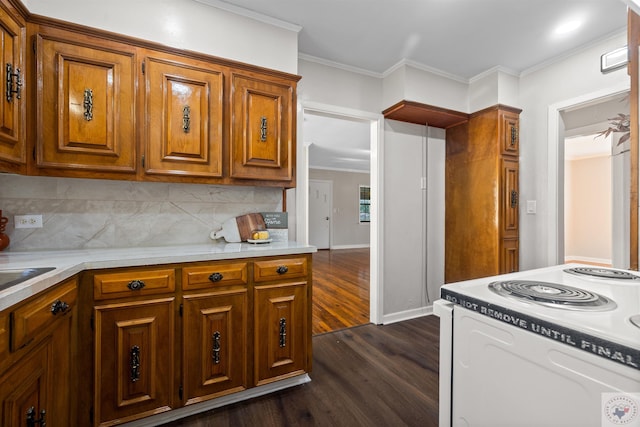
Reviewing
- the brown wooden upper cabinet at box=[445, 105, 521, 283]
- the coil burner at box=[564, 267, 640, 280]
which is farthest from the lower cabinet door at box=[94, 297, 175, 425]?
the brown wooden upper cabinet at box=[445, 105, 521, 283]

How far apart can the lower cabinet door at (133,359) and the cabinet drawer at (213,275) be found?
0.13 m

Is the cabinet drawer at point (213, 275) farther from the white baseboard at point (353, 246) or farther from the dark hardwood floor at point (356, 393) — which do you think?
the white baseboard at point (353, 246)

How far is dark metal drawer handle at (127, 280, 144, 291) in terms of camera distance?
4.56ft

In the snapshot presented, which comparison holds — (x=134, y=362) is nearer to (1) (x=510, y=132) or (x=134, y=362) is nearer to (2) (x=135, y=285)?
(2) (x=135, y=285)

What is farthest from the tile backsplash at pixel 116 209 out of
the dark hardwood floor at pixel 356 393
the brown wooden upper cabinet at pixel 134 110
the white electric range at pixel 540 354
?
the white electric range at pixel 540 354

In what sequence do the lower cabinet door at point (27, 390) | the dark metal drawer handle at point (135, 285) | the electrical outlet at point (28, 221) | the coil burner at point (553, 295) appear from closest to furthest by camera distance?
the coil burner at point (553, 295) → the lower cabinet door at point (27, 390) → the dark metal drawer handle at point (135, 285) → the electrical outlet at point (28, 221)

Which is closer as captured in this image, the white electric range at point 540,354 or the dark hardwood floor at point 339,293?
the white electric range at point 540,354

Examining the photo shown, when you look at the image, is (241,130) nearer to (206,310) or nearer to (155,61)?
(155,61)

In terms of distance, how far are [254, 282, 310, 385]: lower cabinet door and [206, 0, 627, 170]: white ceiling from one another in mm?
1889

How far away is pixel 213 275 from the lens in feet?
5.12

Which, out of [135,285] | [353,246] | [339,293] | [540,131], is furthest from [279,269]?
[353,246]

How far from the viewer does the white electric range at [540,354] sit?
563 mm

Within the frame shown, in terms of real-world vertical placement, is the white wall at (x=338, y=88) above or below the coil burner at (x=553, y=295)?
above

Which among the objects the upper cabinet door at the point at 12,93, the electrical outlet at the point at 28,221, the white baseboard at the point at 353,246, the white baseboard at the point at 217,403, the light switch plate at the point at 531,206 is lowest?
the white baseboard at the point at 217,403
